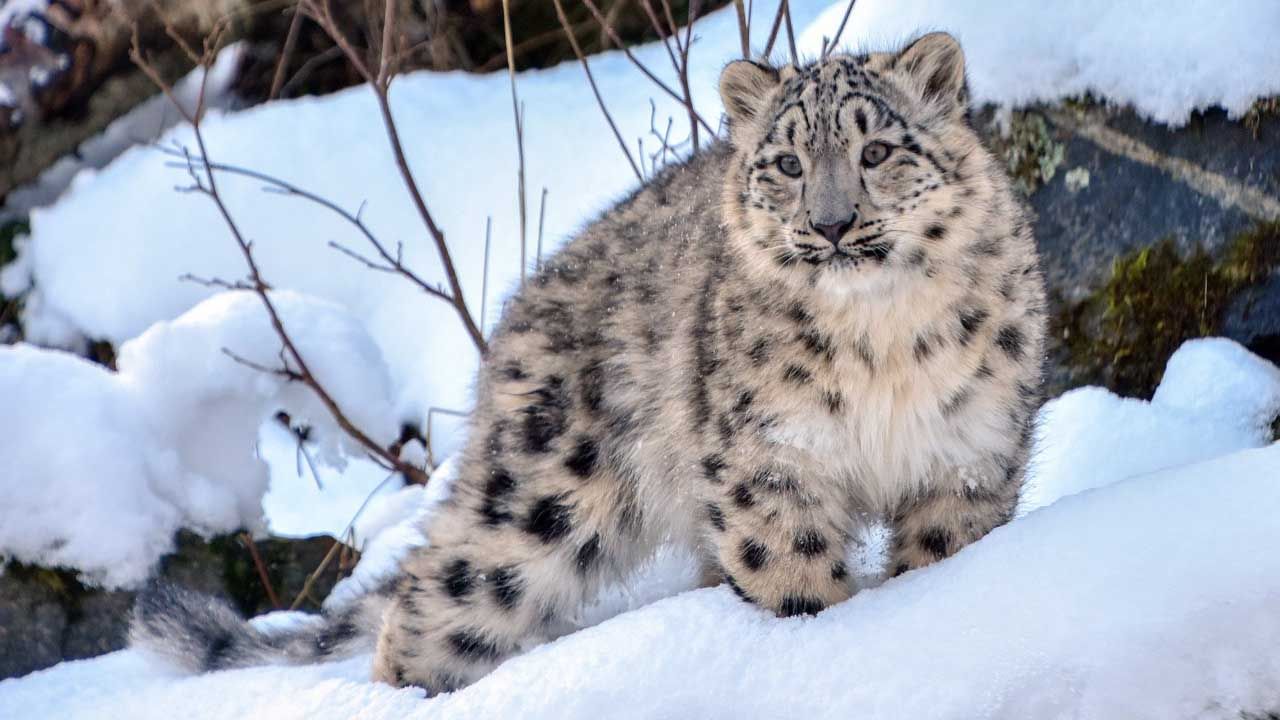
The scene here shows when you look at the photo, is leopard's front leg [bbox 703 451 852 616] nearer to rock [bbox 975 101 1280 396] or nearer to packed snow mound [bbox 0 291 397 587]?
rock [bbox 975 101 1280 396]

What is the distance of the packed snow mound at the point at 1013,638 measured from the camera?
2049 mm

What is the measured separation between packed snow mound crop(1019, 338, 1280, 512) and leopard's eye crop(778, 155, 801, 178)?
1.11 m

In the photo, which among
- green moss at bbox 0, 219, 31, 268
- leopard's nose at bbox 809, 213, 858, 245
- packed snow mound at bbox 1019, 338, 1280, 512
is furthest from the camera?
green moss at bbox 0, 219, 31, 268

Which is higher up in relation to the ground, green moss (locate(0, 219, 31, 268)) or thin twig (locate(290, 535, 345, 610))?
green moss (locate(0, 219, 31, 268))

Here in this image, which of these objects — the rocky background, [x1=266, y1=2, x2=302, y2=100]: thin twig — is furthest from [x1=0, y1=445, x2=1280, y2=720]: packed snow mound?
[x1=266, y1=2, x2=302, y2=100]: thin twig

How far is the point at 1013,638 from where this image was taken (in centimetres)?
220

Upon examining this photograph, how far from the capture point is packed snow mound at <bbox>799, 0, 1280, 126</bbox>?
4000mm

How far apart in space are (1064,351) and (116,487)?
3.12m

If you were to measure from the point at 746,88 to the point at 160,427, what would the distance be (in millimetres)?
2881

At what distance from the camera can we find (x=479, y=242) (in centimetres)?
659

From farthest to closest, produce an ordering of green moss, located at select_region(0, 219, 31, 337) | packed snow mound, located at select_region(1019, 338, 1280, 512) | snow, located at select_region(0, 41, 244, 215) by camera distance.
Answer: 1. snow, located at select_region(0, 41, 244, 215)
2. green moss, located at select_region(0, 219, 31, 337)
3. packed snow mound, located at select_region(1019, 338, 1280, 512)

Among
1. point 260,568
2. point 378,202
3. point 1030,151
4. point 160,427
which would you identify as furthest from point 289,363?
point 1030,151

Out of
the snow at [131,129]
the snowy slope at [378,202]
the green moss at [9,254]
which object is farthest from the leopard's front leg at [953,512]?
the snow at [131,129]

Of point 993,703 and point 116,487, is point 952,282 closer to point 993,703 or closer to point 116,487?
point 993,703
